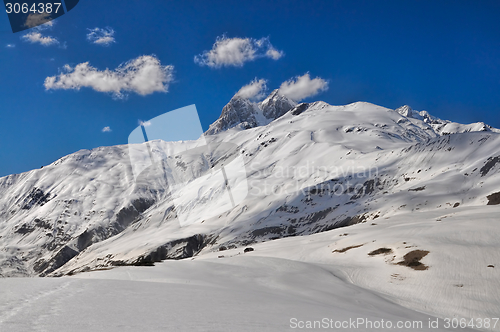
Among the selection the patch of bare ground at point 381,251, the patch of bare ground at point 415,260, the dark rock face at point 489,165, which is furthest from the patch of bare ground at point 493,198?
the patch of bare ground at point 415,260

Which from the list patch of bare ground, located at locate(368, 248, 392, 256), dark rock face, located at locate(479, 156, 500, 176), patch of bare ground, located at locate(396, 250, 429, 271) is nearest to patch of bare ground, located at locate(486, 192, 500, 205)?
dark rock face, located at locate(479, 156, 500, 176)

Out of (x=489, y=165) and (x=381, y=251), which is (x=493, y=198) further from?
(x=381, y=251)

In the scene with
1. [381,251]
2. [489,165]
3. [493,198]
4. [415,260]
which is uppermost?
[489,165]

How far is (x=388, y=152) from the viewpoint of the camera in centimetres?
14600

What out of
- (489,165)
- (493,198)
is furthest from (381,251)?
(489,165)

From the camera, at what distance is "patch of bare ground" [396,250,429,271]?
2388 cm

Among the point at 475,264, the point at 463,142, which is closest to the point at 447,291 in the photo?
the point at 475,264

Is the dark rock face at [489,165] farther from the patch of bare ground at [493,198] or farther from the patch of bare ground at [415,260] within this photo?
the patch of bare ground at [415,260]

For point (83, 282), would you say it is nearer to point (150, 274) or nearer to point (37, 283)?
point (37, 283)

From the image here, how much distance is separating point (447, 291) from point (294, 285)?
9.39 m

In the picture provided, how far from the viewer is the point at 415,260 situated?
25312mm

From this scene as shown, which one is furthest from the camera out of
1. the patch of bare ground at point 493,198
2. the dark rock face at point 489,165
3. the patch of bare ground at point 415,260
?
the dark rock face at point 489,165

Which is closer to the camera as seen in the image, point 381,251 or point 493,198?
point 381,251

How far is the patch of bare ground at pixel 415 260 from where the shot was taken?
23.9 m
